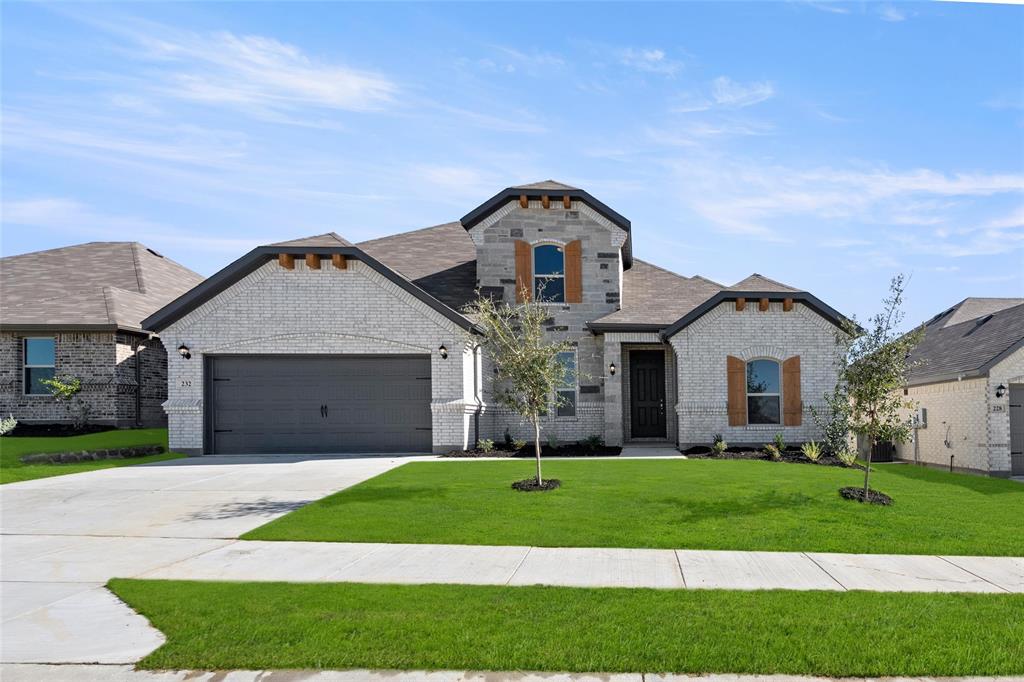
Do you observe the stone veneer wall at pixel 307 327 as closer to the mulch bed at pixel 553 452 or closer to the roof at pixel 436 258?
the mulch bed at pixel 553 452

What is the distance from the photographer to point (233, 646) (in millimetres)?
5137

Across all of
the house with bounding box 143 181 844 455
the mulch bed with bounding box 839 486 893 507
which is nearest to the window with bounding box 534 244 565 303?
the house with bounding box 143 181 844 455

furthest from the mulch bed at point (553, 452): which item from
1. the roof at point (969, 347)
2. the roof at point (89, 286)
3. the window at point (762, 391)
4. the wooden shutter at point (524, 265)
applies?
the roof at point (89, 286)

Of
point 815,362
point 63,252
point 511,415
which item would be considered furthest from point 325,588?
point 63,252

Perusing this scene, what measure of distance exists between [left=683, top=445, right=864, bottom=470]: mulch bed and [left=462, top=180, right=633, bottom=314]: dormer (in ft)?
16.3

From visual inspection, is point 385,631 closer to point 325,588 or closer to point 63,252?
point 325,588

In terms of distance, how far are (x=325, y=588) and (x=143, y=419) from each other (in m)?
18.3

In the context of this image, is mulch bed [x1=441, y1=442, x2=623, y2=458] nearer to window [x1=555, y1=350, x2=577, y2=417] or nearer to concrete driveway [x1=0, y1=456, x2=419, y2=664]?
window [x1=555, y1=350, x2=577, y2=417]

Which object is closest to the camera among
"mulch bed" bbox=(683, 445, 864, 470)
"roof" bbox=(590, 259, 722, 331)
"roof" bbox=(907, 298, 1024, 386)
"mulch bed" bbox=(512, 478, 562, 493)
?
"mulch bed" bbox=(512, 478, 562, 493)

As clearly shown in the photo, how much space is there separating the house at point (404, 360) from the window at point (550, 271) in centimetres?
44

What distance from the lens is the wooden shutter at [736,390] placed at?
18797 millimetres

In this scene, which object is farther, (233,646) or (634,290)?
(634,290)

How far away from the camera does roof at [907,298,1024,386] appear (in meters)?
17.8

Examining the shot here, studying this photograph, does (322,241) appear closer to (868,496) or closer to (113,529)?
Result: (113,529)
